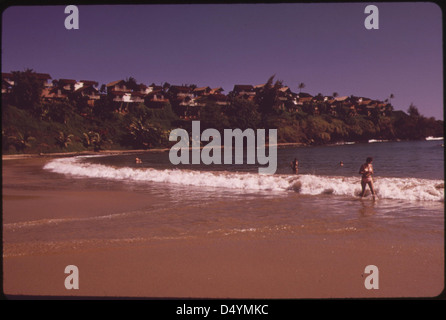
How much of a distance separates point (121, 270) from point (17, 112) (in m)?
62.4

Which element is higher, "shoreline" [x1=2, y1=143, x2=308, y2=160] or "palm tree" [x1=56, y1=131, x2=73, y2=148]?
"palm tree" [x1=56, y1=131, x2=73, y2=148]

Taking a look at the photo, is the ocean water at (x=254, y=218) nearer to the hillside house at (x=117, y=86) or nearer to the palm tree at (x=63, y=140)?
the palm tree at (x=63, y=140)

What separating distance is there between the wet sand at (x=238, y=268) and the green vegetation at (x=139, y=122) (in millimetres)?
38395

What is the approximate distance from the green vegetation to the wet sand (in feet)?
126

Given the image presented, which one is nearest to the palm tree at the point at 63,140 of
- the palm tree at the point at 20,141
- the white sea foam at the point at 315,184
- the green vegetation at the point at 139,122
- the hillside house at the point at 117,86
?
the green vegetation at the point at 139,122

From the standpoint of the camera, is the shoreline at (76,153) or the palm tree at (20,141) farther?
the palm tree at (20,141)

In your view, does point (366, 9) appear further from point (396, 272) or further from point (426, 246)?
point (426, 246)

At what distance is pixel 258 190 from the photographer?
1430 cm

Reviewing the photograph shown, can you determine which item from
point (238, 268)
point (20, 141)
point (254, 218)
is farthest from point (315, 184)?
point (20, 141)

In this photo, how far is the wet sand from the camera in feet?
13.3

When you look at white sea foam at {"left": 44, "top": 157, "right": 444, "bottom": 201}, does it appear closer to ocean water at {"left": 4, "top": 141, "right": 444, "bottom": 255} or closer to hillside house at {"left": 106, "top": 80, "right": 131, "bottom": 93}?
ocean water at {"left": 4, "top": 141, "right": 444, "bottom": 255}

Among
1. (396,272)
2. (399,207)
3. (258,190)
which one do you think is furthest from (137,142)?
(396,272)

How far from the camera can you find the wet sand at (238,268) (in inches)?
160

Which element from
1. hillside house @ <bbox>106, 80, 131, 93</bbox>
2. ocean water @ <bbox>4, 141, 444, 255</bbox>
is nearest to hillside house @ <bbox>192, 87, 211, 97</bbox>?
hillside house @ <bbox>106, 80, 131, 93</bbox>
